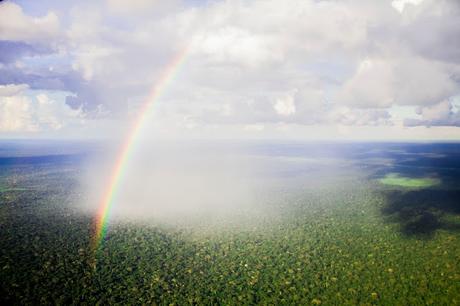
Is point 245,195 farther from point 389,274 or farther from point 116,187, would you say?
point 389,274

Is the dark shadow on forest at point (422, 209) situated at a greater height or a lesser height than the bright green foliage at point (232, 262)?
lesser

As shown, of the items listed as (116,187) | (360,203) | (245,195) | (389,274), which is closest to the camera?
(389,274)

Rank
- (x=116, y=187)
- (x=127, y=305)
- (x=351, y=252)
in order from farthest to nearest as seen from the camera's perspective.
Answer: (x=116, y=187), (x=351, y=252), (x=127, y=305)

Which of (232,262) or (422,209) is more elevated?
(232,262)

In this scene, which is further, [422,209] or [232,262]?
[422,209]

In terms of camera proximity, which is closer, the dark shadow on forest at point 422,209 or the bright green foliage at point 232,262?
the bright green foliage at point 232,262

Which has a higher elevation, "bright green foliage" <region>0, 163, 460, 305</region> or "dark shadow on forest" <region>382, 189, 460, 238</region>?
"bright green foliage" <region>0, 163, 460, 305</region>

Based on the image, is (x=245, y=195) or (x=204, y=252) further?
(x=245, y=195)

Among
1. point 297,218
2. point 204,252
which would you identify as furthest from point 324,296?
point 297,218
